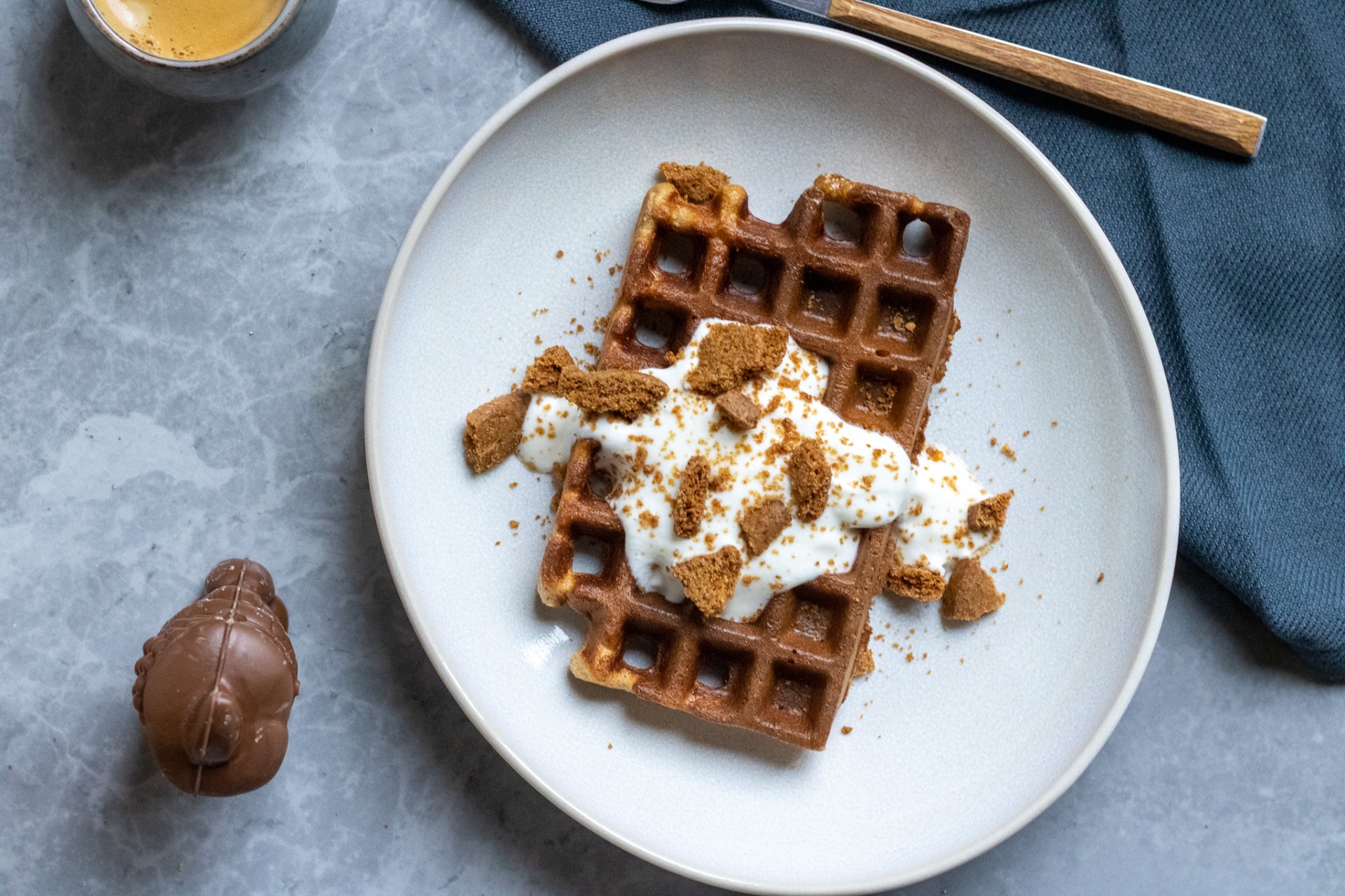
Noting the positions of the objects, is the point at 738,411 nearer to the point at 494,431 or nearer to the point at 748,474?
the point at 748,474

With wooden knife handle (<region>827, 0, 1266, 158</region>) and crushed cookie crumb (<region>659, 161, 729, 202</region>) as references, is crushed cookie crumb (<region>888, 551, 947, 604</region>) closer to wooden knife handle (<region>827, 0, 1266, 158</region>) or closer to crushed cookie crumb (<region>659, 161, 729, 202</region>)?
crushed cookie crumb (<region>659, 161, 729, 202</region>)

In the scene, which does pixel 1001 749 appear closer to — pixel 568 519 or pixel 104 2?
pixel 568 519

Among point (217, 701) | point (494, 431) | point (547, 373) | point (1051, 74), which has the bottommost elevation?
point (217, 701)

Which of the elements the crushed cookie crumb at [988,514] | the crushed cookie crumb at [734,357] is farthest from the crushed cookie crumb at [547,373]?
the crushed cookie crumb at [988,514]

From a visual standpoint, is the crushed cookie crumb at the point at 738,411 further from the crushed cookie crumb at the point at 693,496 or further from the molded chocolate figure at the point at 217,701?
the molded chocolate figure at the point at 217,701

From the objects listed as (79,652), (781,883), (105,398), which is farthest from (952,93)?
(79,652)

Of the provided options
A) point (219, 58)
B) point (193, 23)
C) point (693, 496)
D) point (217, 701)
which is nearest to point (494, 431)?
point (693, 496)

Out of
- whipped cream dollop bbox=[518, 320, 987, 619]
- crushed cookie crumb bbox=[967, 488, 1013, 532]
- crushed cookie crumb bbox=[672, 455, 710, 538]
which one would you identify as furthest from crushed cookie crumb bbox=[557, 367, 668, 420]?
crushed cookie crumb bbox=[967, 488, 1013, 532]
